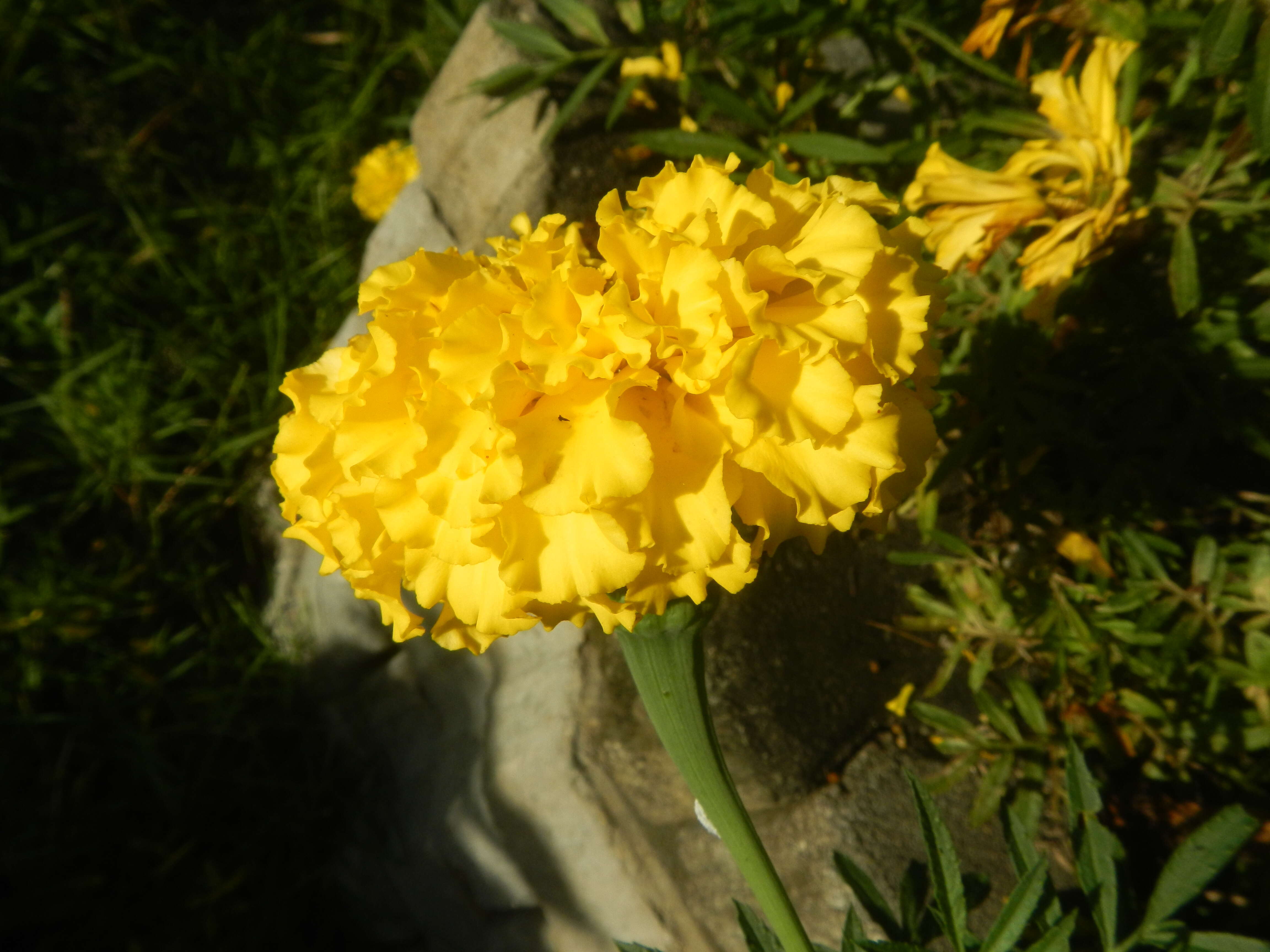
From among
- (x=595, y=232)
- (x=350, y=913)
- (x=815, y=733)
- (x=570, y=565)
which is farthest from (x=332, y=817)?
(x=570, y=565)

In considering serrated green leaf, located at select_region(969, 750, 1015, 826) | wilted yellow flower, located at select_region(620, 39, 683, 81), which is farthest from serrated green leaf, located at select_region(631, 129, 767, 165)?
serrated green leaf, located at select_region(969, 750, 1015, 826)

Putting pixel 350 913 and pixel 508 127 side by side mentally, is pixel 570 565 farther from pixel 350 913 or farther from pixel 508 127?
pixel 350 913

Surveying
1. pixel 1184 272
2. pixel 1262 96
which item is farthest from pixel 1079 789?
pixel 1262 96

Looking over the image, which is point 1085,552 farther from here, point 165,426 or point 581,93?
point 165,426

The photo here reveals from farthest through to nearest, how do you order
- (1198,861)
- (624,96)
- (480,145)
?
(480,145)
(624,96)
(1198,861)

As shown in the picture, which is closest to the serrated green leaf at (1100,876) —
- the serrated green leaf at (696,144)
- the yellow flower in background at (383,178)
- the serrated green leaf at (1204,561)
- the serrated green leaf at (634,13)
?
the serrated green leaf at (1204,561)

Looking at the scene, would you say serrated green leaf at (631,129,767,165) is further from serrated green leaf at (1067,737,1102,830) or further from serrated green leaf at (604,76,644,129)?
serrated green leaf at (1067,737,1102,830)
